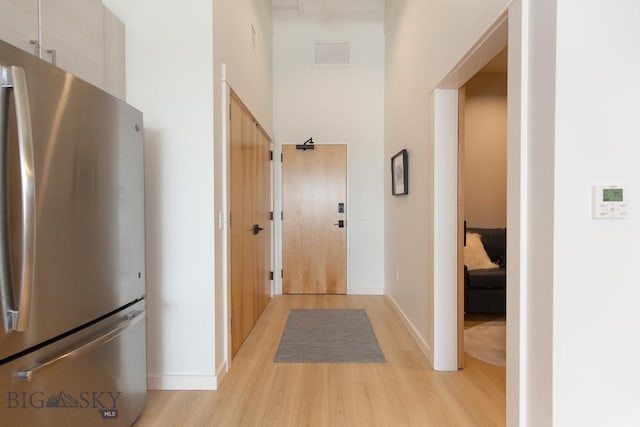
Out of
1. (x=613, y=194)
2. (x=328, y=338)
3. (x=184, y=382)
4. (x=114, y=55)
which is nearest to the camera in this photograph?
(x=613, y=194)

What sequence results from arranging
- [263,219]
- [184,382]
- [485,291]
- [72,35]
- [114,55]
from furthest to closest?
[263,219] < [485,291] < [184,382] < [114,55] < [72,35]

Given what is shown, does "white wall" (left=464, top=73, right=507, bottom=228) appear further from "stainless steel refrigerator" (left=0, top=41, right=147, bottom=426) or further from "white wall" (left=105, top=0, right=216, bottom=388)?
"stainless steel refrigerator" (left=0, top=41, right=147, bottom=426)

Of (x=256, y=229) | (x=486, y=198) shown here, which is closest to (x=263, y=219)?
(x=256, y=229)

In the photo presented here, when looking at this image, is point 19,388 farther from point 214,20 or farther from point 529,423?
point 214,20

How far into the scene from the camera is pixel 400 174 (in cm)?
321

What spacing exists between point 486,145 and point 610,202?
3347mm

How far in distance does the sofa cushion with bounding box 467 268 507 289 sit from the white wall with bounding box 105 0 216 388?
8.77 feet

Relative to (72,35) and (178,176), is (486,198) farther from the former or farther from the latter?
(72,35)

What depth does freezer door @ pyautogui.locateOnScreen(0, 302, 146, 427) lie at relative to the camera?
1.06 m

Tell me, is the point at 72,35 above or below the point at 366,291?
above

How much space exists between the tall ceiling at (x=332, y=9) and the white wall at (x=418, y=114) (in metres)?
0.26

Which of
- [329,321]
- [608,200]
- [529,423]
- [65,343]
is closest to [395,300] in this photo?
[329,321]

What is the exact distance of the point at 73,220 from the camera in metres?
1.25

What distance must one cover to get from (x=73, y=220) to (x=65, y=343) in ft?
1.60
